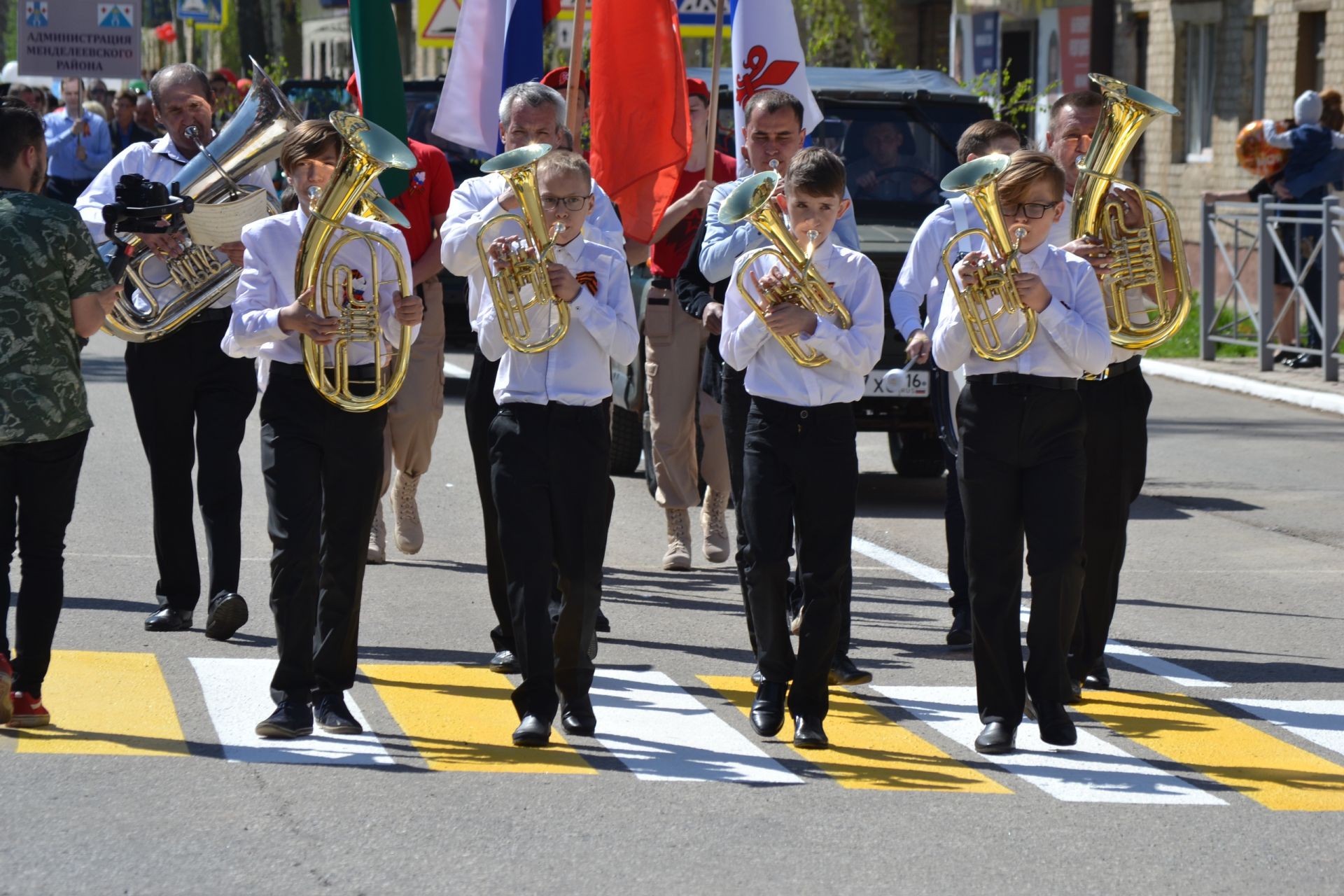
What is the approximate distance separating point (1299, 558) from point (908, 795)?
15.6ft

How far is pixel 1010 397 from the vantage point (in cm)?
653

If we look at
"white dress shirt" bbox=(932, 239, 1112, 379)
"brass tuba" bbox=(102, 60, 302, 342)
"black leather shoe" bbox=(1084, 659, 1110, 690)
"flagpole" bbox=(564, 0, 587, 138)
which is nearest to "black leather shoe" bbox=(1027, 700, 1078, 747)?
"black leather shoe" bbox=(1084, 659, 1110, 690)

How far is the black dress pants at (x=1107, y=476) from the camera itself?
23.9 feet

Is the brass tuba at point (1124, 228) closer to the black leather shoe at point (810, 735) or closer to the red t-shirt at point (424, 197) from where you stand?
the black leather shoe at point (810, 735)

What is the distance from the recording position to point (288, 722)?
21.6 feet

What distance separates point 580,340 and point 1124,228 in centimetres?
181

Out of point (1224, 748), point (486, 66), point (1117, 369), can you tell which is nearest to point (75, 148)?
point (486, 66)

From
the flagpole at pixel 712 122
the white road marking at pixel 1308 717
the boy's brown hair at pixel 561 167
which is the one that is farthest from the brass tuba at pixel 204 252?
the white road marking at pixel 1308 717

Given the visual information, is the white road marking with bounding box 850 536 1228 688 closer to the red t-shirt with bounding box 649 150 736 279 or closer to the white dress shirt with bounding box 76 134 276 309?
the red t-shirt with bounding box 649 150 736 279

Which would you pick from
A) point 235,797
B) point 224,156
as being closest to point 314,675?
point 235,797

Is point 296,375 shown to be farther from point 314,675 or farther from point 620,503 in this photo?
point 620,503

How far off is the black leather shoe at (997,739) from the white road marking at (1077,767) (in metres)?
A: 0.02

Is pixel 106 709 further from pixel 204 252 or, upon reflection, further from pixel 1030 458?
pixel 1030 458

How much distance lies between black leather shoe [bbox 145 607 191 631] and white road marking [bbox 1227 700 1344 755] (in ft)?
12.3
